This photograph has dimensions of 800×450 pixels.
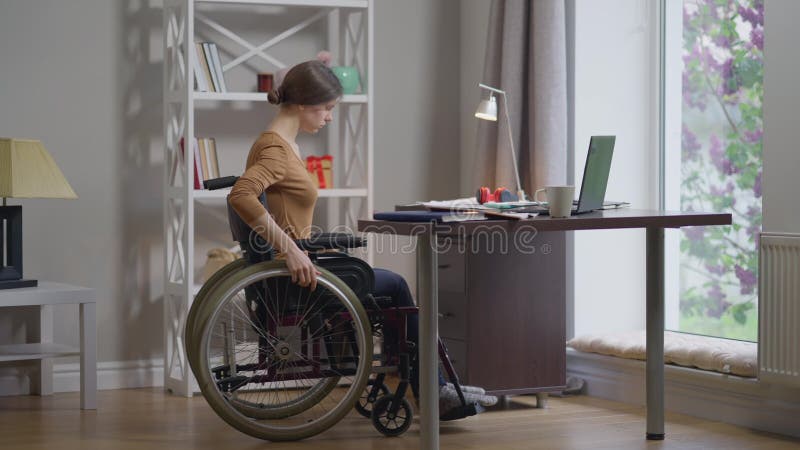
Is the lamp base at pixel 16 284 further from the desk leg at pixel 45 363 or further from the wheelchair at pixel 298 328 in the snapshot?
the wheelchair at pixel 298 328

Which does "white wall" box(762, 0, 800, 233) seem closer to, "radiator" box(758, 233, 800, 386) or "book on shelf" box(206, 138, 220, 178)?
"radiator" box(758, 233, 800, 386)

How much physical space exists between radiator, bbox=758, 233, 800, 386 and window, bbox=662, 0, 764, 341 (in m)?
0.56

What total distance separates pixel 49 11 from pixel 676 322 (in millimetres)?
2605

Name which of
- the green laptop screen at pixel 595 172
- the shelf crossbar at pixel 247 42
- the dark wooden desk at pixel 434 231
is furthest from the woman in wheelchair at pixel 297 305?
the shelf crossbar at pixel 247 42

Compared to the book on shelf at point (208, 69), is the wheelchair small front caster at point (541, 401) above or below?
below

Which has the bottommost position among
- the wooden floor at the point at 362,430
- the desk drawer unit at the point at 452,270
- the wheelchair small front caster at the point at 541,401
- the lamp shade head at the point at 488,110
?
the wooden floor at the point at 362,430

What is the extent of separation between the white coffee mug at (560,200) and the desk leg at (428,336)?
12.7 inches

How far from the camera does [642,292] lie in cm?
415

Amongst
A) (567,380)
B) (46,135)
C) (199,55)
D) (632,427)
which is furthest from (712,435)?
(46,135)

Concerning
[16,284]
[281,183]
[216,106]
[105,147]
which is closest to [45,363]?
[16,284]

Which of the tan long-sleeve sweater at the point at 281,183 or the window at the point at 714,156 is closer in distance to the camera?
the tan long-sleeve sweater at the point at 281,183

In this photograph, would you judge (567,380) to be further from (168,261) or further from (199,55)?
(199,55)

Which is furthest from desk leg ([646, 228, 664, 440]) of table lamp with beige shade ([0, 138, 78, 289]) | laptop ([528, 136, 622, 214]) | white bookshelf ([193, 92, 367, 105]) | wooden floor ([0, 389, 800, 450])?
table lamp with beige shade ([0, 138, 78, 289])

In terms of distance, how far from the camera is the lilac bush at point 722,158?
373 cm
